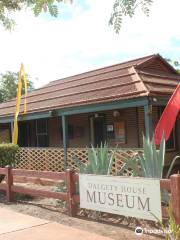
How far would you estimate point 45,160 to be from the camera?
1628cm

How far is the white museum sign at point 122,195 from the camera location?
22.3ft

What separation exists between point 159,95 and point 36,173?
4551 mm

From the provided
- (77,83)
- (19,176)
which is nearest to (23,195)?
(19,176)

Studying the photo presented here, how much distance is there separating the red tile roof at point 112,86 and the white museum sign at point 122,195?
461cm

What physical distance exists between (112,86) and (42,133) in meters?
7.08

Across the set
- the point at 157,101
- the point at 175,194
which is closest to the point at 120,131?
the point at 157,101

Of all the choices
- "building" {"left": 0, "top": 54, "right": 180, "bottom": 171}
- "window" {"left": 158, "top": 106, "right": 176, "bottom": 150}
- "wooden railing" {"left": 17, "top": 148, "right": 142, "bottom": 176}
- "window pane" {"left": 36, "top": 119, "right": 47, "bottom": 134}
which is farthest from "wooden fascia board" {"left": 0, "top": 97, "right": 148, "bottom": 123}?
"window" {"left": 158, "top": 106, "right": 176, "bottom": 150}

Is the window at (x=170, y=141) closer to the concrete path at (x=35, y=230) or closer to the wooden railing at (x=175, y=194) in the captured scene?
the concrete path at (x=35, y=230)

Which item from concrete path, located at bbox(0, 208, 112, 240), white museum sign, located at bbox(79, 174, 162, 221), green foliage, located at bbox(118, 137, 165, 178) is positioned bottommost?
concrete path, located at bbox(0, 208, 112, 240)

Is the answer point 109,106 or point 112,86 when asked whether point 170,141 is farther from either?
point 109,106

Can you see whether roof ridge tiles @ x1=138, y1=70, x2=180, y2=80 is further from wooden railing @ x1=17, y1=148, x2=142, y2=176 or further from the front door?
wooden railing @ x1=17, y1=148, x2=142, y2=176

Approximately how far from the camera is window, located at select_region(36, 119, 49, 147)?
66.9 feet

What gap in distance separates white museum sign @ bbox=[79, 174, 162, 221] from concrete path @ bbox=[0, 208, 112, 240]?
0.71 metres

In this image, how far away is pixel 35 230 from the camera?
7.46 meters
